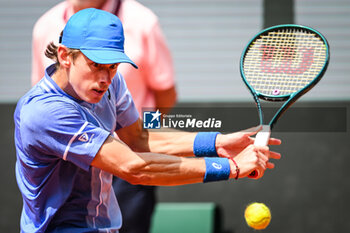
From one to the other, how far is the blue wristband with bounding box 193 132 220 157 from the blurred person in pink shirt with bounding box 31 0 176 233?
1.00 m

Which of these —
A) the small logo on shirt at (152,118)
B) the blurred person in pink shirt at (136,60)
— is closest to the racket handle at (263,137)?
the small logo on shirt at (152,118)

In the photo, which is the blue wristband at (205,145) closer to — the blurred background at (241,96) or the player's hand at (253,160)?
the player's hand at (253,160)

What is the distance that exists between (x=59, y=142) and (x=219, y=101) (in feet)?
9.41

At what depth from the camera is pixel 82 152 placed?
7.75 ft

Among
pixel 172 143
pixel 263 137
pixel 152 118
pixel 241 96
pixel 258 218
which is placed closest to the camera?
pixel 263 137

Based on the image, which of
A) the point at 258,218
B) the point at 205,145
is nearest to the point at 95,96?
the point at 205,145

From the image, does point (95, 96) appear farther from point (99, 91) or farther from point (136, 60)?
point (136, 60)

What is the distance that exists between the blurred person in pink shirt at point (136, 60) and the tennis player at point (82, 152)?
1255mm

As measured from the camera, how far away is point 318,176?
505 cm

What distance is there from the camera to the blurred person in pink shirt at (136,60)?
3.84 m

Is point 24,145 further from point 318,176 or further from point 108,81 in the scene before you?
point 318,176

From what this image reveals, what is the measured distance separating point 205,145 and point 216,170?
0.43 metres

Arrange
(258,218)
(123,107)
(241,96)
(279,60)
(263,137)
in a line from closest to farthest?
1. (263,137)
2. (123,107)
3. (258,218)
4. (279,60)
5. (241,96)

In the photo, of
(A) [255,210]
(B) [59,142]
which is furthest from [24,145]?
(A) [255,210]
